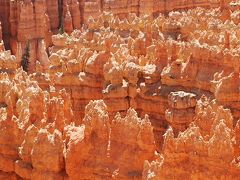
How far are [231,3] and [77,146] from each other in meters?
13.4

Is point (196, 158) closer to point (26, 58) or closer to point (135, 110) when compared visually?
point (135, 110)

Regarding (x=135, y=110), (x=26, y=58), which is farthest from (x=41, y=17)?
(x=135, y=110)

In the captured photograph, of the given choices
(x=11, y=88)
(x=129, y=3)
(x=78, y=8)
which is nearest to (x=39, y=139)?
(x=11, y=88)

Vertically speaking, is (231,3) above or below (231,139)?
above

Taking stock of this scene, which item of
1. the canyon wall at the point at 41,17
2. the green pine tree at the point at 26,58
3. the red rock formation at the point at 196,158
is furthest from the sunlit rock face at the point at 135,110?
the canyon wall at the point at 41,17

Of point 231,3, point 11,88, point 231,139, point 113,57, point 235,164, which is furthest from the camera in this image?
point 231,3

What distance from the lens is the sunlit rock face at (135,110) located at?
9289 mm

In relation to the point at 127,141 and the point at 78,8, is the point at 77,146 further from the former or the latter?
the point at 78,8

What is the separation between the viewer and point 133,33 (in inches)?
916

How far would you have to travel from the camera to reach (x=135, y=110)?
47.1 ft

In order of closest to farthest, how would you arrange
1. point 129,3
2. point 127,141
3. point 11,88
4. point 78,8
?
point 127,141, point 11,88, point 129,3, point 78,8

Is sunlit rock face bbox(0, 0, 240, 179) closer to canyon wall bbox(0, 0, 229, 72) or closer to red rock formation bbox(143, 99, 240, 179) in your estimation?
red rock formation bbox(143, 99, 240, 179)

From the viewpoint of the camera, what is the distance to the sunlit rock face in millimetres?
9289

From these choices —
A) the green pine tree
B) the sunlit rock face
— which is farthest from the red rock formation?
the green pine tree
